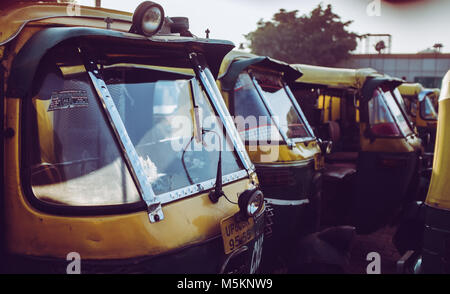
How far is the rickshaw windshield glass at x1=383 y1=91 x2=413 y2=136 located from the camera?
5.87m

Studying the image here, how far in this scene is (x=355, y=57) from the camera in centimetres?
2330

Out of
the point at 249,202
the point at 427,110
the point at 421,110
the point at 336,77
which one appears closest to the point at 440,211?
the point at 249,202

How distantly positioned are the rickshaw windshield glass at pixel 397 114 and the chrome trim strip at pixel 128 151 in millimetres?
4753

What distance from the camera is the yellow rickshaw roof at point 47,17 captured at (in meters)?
2.12

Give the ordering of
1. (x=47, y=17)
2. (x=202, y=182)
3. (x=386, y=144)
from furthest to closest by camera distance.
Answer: (x=386, y=144) → (x=202, y=182) → (x=47, y=17)

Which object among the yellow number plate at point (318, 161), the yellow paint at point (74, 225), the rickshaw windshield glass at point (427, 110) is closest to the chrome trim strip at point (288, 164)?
the yellow number plate at point (318, 161)

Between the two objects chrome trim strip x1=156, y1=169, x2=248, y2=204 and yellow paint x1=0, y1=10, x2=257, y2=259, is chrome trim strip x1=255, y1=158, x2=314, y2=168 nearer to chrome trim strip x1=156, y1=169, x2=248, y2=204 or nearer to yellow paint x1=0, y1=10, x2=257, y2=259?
chrome trim strip x1=156, y1=169, x2=248, y2=204

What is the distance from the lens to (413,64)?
2286cm

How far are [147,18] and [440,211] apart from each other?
2.19m

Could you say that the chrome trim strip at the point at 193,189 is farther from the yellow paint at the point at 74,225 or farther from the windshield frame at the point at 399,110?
the windshield frame at the point at 399,110

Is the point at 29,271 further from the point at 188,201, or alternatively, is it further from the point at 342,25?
the point at 342,25

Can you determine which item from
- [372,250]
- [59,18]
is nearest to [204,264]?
[59,18]

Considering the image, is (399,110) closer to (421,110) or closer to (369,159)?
(369,159)
